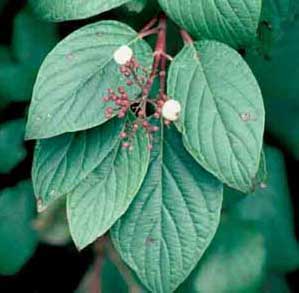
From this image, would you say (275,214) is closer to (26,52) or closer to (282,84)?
(282,84)

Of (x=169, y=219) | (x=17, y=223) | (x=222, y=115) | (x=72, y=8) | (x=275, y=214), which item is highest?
(x=72, y=8)

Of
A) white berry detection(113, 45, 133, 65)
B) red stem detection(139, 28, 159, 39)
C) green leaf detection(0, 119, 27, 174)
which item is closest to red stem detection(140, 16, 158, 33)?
red stem detection(139, 28, 159, 39)

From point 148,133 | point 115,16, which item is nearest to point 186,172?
point 148,133

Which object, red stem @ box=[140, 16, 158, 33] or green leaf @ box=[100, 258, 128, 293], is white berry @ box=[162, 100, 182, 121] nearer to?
red stem @ box=[140, 16, 158, 33]

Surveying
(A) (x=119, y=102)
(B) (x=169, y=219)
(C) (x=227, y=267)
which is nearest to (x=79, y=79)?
(A) (x=119, y=102)

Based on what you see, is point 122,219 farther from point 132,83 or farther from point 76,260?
point 76,260
